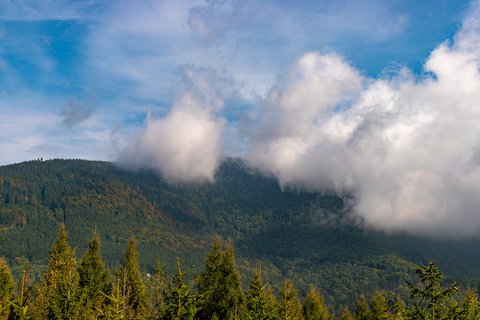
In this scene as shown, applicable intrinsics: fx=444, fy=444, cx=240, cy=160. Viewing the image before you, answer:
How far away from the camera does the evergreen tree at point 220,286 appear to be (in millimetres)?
57500

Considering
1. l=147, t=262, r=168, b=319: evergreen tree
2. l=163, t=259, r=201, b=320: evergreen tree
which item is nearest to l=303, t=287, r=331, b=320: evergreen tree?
l=147, t=262, r=168, b=319: evergreen tree

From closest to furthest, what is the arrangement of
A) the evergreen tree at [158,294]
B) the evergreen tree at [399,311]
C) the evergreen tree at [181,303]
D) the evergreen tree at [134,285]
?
1. the evergreen tree at [181,303]
2. the evergreen tree at [399,311]
3. the evergreen tree at [158,294]
4. the evergreen tree at [134,285]

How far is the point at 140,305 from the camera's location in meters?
68.6

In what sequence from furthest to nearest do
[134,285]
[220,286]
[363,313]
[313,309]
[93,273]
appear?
[363,313]
[313,309]
[93,273]
[134,285]
[220,286]

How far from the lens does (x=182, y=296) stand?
94.6 feet

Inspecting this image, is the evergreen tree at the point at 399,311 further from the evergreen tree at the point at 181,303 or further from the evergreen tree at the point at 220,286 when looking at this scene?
the evergreen tree at the point at 220,286

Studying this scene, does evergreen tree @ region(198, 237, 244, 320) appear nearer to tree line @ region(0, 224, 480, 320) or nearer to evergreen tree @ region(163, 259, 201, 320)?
tree line @ region(0, 224, 480, 320)

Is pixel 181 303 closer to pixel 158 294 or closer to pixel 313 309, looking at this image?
pixel 158 294

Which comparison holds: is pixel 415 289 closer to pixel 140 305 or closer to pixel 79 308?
pixel 79 308

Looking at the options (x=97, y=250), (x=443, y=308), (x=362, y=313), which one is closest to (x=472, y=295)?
(x=362, y=313)

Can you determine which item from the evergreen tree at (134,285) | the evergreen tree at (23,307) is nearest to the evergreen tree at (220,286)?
the evergreen tree at (134,285)

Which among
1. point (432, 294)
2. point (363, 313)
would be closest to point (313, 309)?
point (363, 313)

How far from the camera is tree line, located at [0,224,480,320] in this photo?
28.0 meters

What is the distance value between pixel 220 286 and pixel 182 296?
30.4 metres
